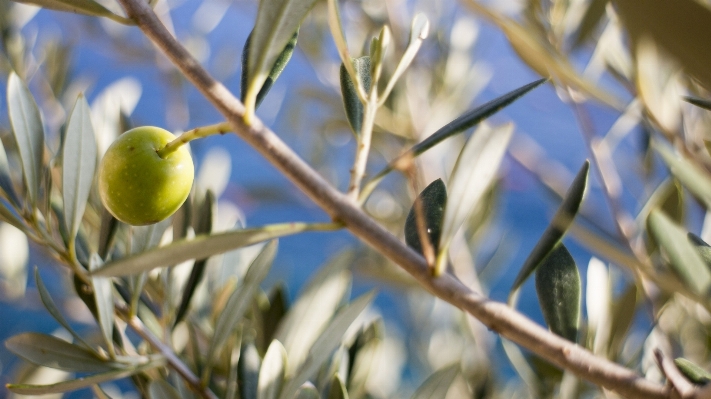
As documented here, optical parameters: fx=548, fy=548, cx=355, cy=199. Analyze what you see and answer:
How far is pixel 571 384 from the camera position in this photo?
0.68m

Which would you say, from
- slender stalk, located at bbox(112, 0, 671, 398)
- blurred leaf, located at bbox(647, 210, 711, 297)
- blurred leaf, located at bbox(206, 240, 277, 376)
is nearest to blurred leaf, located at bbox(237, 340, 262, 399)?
blurred leaf, located at bbox(206, 240, 277, 376)

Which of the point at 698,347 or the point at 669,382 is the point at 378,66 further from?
the point at 698,347

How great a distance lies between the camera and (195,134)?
37 cm

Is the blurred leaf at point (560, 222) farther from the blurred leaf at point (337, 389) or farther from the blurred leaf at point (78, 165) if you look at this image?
the blurred leaf at point (78, 165)

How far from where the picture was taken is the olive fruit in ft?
1.40

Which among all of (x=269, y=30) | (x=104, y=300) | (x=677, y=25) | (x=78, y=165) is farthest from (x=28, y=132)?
(x=677, y=25)

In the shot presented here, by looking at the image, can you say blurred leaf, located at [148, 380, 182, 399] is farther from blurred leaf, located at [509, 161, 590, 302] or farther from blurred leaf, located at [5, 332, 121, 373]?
blurred leaf, located at [509, 161, 590, 302]

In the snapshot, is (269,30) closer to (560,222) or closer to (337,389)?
(560,222)

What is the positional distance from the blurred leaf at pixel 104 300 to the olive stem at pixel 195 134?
111 millimetres

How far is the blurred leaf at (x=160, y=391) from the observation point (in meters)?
0.48

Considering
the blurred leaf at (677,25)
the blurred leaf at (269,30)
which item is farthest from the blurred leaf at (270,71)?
the blurred leaf at (677,25)

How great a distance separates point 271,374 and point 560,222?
0.95ft

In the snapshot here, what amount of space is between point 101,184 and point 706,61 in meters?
0.42

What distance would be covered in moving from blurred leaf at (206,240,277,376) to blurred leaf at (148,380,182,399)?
0.17 feet
